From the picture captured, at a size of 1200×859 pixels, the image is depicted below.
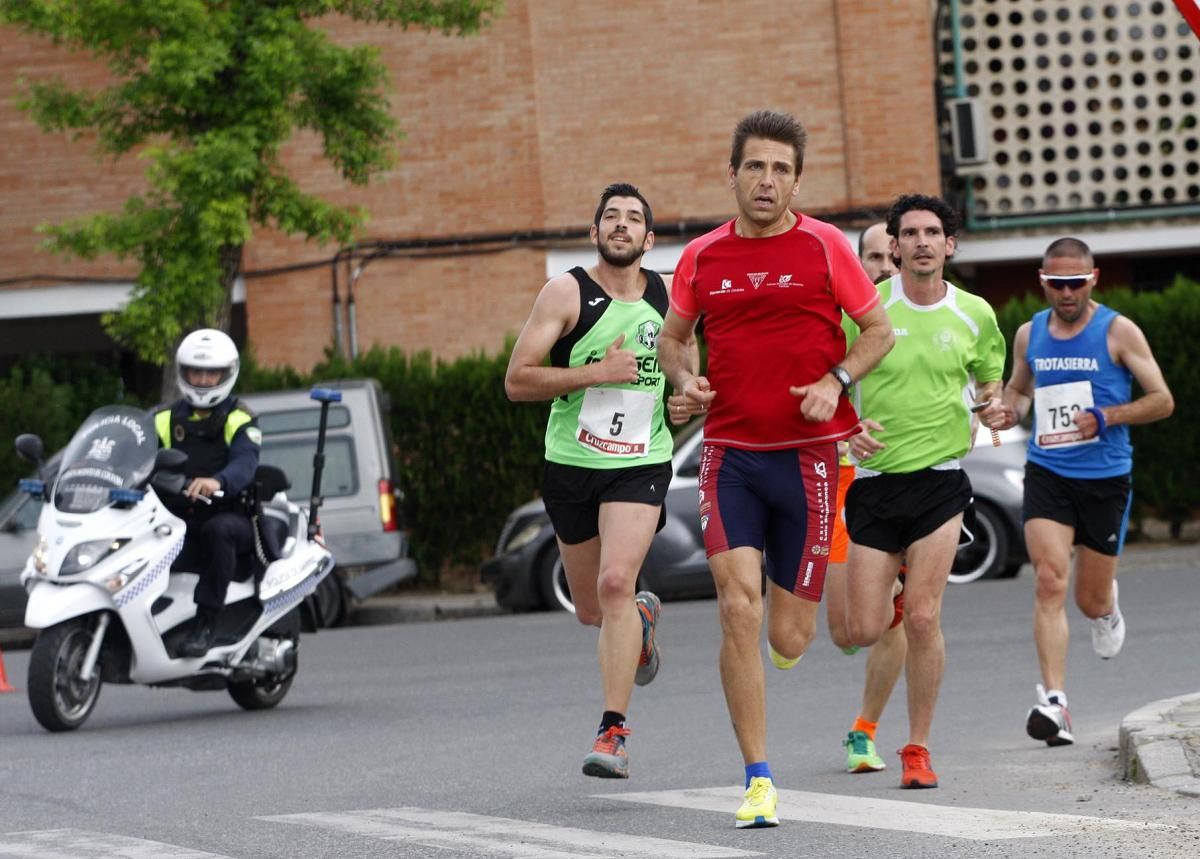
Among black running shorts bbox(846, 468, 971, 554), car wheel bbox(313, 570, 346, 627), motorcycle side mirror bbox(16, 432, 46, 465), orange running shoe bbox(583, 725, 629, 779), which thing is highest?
motorcycle side mirror bbox(16, 432, 46, 465)

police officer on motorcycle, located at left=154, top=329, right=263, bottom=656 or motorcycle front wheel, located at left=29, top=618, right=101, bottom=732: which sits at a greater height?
police officer on motorcycle, located at left=154, top=329, right=263, bottom=656

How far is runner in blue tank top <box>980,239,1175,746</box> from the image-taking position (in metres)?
9.73

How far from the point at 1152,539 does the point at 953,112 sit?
586cm

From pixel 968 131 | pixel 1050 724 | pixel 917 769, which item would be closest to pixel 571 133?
pixel 968 131

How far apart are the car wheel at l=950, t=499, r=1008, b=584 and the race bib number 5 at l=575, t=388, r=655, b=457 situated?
1027 centimetres

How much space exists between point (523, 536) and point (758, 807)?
11694 mm

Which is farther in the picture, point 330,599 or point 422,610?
point 422,610

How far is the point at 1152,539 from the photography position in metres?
22.1

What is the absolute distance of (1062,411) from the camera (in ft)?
32.2

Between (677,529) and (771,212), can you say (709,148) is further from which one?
(771,212)

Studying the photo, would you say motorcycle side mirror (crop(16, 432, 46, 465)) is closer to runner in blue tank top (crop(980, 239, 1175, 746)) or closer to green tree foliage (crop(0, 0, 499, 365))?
runner in blue tank top (crop(980, 239, 1175, 746))

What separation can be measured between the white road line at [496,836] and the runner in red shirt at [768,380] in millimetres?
677

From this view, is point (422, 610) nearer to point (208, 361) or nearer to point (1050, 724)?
point (208, 361)

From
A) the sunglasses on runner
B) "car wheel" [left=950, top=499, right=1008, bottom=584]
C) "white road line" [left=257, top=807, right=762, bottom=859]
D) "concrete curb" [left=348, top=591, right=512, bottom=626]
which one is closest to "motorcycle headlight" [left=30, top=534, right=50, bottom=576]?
"white road line" [left=257, top=807, right=762, bottom=859]
